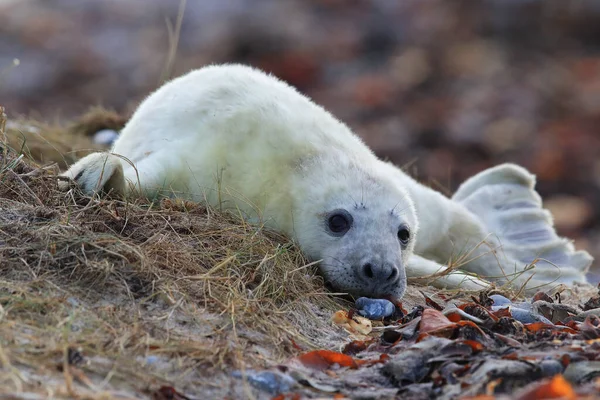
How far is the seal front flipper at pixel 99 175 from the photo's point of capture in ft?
15.2

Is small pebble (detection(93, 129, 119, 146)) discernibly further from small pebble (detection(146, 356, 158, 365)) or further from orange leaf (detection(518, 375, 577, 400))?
orange leaf (detection(518, 375, 577, 400))

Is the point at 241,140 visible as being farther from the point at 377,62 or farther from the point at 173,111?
the point at 377,62

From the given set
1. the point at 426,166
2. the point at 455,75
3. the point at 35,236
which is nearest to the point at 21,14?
the point at 455,75

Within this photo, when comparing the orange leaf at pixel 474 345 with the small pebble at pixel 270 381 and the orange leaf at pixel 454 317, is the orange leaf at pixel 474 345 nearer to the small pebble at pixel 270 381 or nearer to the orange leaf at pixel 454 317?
the orange leaf at pixel 454 317

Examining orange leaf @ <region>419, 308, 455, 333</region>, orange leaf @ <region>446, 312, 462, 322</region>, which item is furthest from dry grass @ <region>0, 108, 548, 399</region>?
orange leaf @ <region>446, 312, 462, 322</region>

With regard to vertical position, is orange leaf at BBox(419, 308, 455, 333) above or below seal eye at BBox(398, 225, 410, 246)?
above

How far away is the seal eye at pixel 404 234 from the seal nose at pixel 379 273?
411mm

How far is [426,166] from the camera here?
47.2 feet

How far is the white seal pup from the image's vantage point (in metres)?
4.73

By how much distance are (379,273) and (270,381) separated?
51.7 inches

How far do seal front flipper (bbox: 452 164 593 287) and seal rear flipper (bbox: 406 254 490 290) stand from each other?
2.65 ft

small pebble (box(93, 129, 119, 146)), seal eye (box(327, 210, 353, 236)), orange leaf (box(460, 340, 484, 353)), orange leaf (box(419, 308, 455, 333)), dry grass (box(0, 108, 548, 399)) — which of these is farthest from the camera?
small pebble (box(93, 129, 119, 146))

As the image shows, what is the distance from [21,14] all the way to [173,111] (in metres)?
17.9

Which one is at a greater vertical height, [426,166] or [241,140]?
[241,140]
